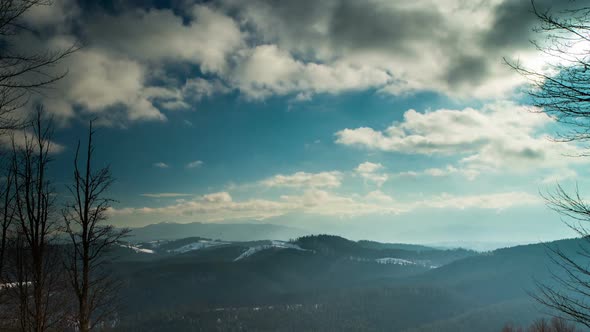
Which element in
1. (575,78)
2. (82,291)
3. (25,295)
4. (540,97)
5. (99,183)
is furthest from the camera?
(99,183)

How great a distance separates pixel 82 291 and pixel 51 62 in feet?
35.1

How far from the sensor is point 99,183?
16656mm

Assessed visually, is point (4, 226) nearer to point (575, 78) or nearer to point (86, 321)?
point (86, 321)

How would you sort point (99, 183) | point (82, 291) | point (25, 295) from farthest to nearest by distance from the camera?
point (99, 183) → point (82, 291) → point (25, 295)

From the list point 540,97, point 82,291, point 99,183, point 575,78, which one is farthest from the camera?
point 99,183

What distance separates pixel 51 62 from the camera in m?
10.1

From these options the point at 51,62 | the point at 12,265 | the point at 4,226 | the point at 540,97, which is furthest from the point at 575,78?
the point at 12,265

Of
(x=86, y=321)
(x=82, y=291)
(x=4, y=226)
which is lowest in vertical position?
(x=86, y=321)

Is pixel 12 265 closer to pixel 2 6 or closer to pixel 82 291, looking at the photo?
pixel 82 291

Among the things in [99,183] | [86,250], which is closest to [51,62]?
Result: [99,183]

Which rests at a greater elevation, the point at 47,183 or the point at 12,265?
the point at 47,183

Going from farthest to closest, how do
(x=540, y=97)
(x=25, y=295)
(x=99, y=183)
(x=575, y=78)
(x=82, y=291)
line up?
(x=99, y=183), (x=82, y=291), (x=25, y=295), (x=540, y=97), (x=575, y=78)

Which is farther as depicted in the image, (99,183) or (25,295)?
(99,183)

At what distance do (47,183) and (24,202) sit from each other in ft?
4.32
